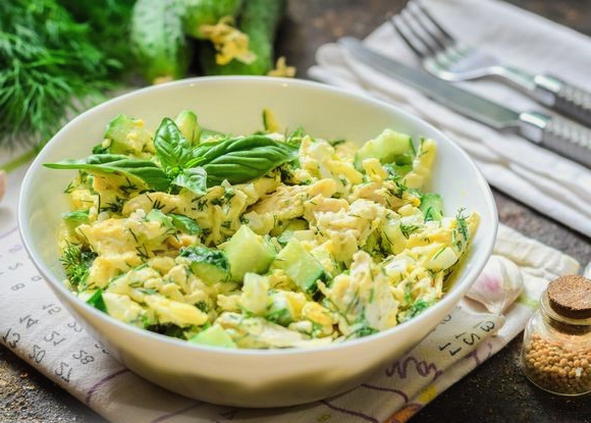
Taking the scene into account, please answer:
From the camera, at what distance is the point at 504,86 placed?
3.18 meters

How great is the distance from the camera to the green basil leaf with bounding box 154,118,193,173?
2.01m

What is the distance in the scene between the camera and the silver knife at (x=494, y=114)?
2.75 meters

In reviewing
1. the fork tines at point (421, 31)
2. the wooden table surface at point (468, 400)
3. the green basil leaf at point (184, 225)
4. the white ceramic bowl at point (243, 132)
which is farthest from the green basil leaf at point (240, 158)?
the fork tines at point (421, 31)

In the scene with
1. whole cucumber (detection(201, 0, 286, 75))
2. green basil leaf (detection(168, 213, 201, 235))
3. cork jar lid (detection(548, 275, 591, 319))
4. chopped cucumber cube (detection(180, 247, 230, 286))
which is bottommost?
cork jar lid (detection(548, 275, 591, 319))

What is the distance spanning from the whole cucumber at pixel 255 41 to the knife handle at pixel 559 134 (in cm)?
93

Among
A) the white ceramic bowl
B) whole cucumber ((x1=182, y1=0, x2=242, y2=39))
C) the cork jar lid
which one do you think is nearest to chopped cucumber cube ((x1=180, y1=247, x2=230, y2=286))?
the white ceramic bowl

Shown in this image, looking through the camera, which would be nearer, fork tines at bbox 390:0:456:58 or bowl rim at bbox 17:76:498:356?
bowl rim at bbox 17:76:498:356

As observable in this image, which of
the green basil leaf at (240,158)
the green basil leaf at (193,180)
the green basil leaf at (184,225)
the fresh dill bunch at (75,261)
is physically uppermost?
the green basil leaf at (193,180)

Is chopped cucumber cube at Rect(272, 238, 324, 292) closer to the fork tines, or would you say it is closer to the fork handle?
the fork handle

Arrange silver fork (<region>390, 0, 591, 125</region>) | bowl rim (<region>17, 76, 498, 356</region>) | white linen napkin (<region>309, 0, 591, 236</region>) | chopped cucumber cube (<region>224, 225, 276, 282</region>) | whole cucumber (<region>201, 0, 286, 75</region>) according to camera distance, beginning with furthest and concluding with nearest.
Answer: whole cucumber (<region>201, 0, 286, 75</region>) → silver fork (<region>390, 0, 591, 125</region>) → white linen napkin (<region>309, 0, 591, 236</region>) → chopped cucumber cube (<region>224, 225, 276, 282</region>) → bowl rim (<region>17, 76, 498, 356</region>)

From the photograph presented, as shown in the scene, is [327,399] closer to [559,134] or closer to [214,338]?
[214,338]

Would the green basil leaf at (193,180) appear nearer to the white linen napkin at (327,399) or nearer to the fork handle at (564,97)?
the white linen napkin at (327,399)

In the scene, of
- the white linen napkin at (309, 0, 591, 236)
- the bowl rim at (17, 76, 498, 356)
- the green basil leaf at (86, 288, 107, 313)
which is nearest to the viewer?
the bowl rim at (17, 76, 498, 356)

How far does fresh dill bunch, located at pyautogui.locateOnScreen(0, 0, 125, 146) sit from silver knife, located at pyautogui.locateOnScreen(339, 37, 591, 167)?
3.16 ft
